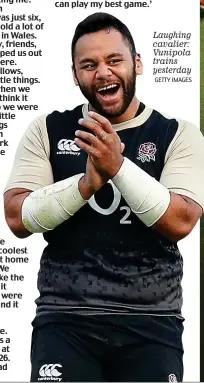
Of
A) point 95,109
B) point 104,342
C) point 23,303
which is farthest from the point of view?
point 23,303

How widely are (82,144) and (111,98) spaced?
0.43 m

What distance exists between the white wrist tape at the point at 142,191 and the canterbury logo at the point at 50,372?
549mm

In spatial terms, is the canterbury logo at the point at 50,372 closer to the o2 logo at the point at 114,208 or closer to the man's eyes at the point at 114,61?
the o2 logo at the point at 114,208

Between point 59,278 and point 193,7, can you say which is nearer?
point 59,278

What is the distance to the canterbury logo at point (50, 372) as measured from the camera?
2559 millimetres

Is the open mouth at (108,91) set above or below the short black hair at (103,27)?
below

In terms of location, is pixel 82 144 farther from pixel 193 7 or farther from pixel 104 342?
pixel 193 7

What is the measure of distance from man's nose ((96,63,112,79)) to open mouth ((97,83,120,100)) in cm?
4

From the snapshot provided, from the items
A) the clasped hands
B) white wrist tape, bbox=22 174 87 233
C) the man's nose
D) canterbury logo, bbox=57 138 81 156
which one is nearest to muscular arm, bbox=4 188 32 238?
white wrist tape, bbox=22 174 87 233

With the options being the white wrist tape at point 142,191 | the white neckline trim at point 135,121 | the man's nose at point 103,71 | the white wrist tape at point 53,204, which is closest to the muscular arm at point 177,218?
the white wrist tape at point 142,191

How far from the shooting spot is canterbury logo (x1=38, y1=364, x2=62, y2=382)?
2559mm

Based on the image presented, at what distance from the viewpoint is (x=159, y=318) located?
272cm

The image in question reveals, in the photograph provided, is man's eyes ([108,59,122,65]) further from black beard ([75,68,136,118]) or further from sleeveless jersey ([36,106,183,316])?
sleeveless jersey ([36,106,183,316])

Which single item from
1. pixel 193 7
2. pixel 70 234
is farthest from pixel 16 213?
pixel 193 7
